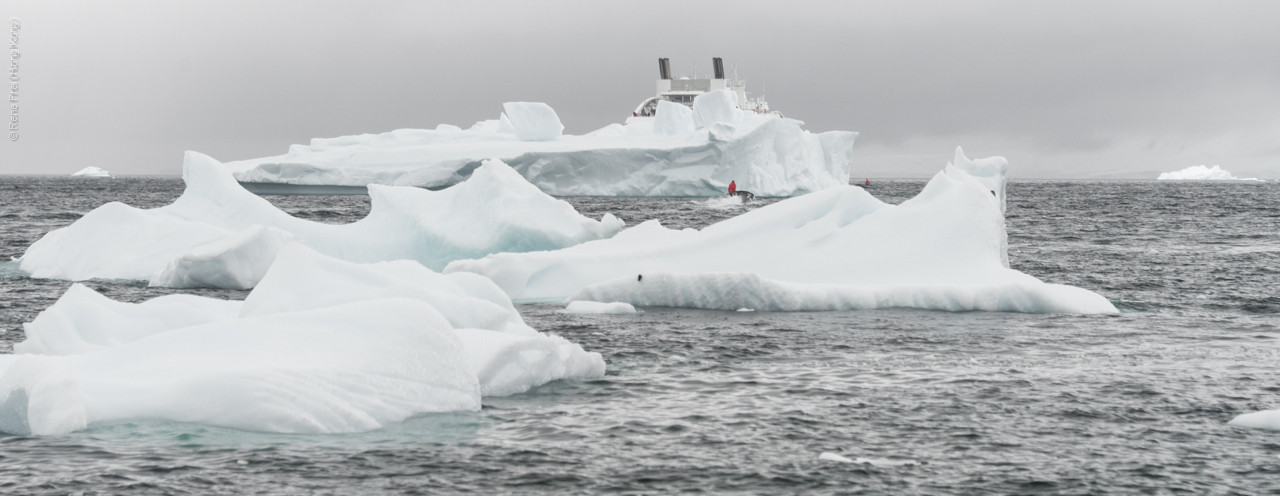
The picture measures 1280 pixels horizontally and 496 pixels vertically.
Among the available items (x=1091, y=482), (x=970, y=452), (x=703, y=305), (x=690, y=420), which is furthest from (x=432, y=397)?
(x=703, y=305)

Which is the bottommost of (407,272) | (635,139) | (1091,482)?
(1091,482)

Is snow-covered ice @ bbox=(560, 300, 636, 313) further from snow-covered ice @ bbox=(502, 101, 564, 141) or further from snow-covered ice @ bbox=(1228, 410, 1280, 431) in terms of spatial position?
snow-covered ice @ bbox=(502, 101, 564, 141)

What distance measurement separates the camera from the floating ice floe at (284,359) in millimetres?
7238

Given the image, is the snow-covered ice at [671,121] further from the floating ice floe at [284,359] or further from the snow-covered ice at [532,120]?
the floating ice floe at [284,359]

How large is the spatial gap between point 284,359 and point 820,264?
8935 mm

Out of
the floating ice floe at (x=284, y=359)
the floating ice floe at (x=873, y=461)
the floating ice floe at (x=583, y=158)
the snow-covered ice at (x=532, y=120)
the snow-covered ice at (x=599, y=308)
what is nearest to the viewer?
the floating ice floe at (x=873, y=461)

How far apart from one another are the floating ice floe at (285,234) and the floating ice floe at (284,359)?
653cm

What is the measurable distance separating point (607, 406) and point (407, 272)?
452 cm

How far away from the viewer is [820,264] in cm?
1523

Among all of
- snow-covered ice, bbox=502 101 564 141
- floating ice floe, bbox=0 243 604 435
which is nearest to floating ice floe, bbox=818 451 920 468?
floating ice floe, bbox=0 243 604 435

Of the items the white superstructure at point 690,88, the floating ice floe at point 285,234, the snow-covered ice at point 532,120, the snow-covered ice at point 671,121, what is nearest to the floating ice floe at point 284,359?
the floating ice floe at point 285,234

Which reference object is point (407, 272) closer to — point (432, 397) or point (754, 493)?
point (432, 397)

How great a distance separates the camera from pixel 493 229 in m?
19.1

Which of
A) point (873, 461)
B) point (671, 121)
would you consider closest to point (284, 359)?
point (873, 461)
